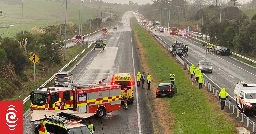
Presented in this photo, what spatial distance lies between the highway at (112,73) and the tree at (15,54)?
6530 mm

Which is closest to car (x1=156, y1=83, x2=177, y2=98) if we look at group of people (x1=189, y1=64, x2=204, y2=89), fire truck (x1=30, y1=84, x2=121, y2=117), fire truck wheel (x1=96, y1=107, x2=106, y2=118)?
group of people (x1=189, y1=64, x2=204, y2=89)

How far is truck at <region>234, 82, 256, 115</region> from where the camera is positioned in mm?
29016

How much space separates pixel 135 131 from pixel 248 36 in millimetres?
52848

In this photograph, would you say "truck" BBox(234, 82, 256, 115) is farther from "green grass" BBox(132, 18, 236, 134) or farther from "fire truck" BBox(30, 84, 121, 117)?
"fire truck" BBox(30, 84, 121, 117)

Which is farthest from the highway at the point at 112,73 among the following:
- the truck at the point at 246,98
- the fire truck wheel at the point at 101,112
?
the truck at the point at 246,98

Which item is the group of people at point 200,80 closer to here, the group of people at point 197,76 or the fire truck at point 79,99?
the group of people at point 197,76

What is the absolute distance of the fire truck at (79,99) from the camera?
1111 inches

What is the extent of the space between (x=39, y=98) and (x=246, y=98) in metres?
14.9

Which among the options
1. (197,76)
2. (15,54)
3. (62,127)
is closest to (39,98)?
(62,127)

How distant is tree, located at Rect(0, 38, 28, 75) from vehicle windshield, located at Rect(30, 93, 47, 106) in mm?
18229

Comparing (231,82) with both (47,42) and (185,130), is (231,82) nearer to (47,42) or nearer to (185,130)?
(185,130)

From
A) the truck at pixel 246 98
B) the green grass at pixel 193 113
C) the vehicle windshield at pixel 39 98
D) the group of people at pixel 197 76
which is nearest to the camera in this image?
the green grass at pixel 193 113

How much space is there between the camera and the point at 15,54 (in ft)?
155

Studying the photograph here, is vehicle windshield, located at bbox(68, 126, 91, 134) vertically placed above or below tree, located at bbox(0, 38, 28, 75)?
below
